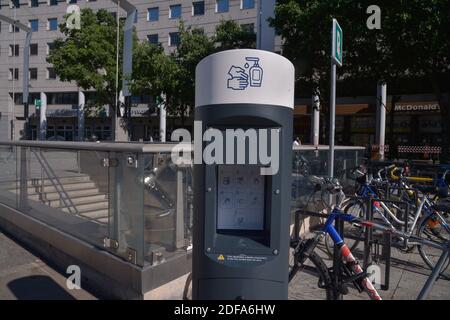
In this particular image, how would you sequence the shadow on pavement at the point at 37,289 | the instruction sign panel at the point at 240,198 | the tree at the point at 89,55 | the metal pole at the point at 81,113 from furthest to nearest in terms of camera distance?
the metal pole at the point at 81,113, the tree at the point at 89,55, the shadow on pavement at the point at 37,289, the instruction sign panel at the point at 240,198

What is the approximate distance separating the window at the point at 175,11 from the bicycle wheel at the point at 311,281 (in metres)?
30.5

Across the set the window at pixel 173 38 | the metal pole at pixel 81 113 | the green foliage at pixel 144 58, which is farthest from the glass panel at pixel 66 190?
the metal pole at pixel 81 113

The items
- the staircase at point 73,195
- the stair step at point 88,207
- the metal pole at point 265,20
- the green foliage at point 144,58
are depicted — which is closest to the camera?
the stair step at point 88,207

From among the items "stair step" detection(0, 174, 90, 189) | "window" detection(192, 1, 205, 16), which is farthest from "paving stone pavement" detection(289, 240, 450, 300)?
"window" detection(192, 1, 205, 16)

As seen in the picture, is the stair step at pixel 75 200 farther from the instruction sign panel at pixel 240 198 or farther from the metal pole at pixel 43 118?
the metal pole at pixel 43 118

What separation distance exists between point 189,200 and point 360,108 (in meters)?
23.6

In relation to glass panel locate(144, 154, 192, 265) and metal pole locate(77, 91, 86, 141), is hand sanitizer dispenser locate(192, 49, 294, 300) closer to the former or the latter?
glass panel locate(144, 154, 192, 265)

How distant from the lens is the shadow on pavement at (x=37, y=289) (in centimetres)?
355

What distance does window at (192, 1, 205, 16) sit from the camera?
3027cm

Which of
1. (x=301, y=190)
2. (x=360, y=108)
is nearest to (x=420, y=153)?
(x=360, y=108)

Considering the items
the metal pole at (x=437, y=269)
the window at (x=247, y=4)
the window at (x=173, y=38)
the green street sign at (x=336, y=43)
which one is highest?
the window at (x=247, y=4)

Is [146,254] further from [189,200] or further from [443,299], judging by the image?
[443,299]

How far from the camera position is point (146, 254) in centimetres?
322

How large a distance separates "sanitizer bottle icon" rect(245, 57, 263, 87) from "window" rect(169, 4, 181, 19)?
3124 centimetres
